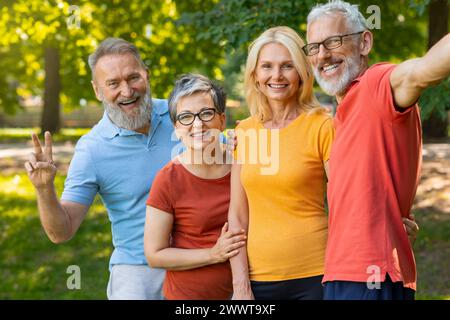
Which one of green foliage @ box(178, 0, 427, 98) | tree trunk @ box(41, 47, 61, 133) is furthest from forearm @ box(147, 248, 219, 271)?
tree trunk @ box(41, 47, 61, 133)

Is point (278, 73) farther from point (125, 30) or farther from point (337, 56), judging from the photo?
point (125, 30)

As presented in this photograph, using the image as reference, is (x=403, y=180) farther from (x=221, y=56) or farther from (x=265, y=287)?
(x=221, y=56)

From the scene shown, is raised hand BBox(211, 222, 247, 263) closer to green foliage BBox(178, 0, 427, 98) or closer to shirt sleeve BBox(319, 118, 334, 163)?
shirt sleeve BBox(319, 118, 334, 163)

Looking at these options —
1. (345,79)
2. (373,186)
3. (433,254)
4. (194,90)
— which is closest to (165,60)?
(433,254)

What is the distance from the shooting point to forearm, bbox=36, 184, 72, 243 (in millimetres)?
3470

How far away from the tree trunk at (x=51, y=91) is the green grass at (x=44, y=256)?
30.6ft

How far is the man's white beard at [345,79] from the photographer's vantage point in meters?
2.96

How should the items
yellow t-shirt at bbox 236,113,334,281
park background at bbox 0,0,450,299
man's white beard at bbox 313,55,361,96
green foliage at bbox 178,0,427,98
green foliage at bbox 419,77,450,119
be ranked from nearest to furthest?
man's white beard at bbox 313,55,361,96 → yellow t-shirt at bbox 236,113,334,281 → green foliage at bbox 178,0,427,98 → green foliage at bbox 419,77,450,119 → park background at bbox 0,0,450,299

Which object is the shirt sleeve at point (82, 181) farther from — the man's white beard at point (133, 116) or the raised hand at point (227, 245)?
the raised hand at point (227, 245)

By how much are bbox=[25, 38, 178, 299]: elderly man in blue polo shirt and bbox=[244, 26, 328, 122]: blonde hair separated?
2.54 ft

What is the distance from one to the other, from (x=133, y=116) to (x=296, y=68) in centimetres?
112

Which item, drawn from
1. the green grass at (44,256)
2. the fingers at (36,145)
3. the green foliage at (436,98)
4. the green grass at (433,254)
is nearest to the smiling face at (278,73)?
the fingers at (36,145)

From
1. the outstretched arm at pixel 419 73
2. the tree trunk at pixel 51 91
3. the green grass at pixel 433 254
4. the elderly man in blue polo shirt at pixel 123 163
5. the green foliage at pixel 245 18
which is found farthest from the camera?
the tree trunk at pixel 51 91
